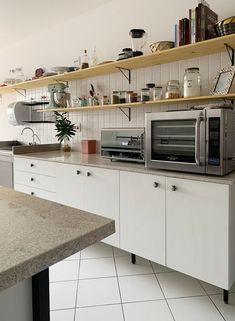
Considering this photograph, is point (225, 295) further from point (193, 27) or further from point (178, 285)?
point (193, 27)

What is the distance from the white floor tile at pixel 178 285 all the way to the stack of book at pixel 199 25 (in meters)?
1.77

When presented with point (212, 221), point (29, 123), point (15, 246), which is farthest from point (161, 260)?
point (29, 123)

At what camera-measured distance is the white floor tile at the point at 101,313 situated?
1.68 m

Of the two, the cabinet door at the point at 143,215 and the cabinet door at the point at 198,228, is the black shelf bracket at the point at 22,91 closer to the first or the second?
the cabinet door at the point at 143,215

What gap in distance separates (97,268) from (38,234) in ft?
5.55

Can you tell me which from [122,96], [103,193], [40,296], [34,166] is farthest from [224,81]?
[34,166]

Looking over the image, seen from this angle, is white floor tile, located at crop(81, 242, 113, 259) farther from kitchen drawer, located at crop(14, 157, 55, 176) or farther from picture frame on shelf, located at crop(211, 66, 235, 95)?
picture frame on shelf, located at crop(211, 66, 235, 95)

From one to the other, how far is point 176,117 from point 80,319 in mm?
1413

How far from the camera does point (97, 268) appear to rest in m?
2.26

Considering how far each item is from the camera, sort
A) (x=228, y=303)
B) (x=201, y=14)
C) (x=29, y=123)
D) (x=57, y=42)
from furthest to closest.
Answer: (x=29, y=123), (x=57, y=42), (x=201, y=14), (x=228, y=303)

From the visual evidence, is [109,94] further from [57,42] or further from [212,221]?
[212,221]

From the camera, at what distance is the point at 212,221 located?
5.55ft

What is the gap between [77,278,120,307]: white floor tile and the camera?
184 centimetres

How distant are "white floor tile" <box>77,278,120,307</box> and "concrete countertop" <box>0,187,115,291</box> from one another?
45.1 inches
